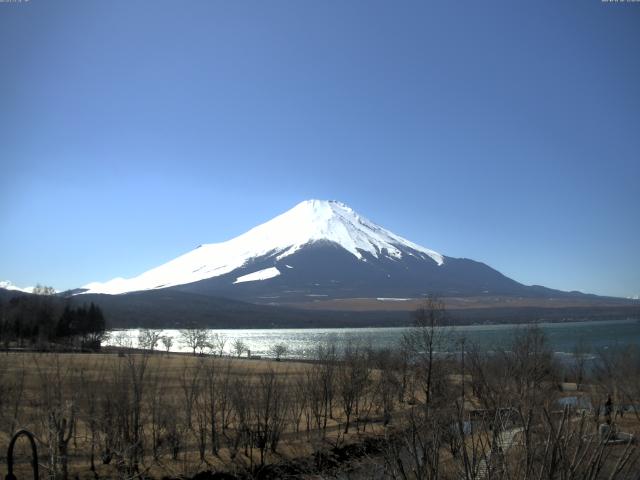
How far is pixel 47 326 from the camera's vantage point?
9306 cm

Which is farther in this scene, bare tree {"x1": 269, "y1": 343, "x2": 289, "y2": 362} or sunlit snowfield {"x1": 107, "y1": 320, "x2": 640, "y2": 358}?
bare tree {"x1": 269, "y1": 343, "x2": 289, "y2": 362}

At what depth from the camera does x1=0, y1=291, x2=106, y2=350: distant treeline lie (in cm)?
8603

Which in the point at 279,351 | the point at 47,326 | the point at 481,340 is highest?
the point at 47,326

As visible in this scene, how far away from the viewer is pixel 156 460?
23406mm

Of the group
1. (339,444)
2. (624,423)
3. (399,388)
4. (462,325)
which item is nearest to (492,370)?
(399,388)

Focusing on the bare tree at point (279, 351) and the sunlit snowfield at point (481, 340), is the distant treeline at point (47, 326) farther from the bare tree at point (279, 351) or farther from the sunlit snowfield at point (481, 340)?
the bare tree at point (279, 351)

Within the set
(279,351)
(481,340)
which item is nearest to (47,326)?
(279,351)

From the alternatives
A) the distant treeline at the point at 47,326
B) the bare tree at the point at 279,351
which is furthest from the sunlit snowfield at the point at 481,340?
the distant treeline at the point at 47,326

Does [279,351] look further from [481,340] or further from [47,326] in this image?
[481,340]

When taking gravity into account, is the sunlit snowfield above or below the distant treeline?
below

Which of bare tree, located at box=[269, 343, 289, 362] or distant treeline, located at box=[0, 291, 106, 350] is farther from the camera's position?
bare tree, located at box=[269, 343, 289, 362]

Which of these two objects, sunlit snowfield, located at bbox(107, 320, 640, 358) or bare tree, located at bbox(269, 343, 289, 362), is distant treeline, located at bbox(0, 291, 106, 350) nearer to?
sunlit snowfield, located at bbox(107, 320, 640, 358)

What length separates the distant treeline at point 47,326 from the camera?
86.0 meters

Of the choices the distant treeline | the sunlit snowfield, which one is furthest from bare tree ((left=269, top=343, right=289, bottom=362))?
the distant treeline
